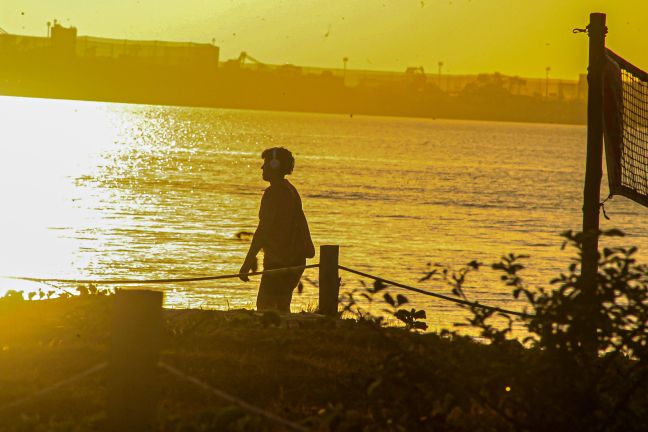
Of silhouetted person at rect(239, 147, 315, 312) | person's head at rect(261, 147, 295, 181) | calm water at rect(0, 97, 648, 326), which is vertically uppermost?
person's head at rect(261, 147, 295, 181)

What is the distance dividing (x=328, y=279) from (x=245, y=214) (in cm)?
4367

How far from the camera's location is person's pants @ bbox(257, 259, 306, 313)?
11.6m

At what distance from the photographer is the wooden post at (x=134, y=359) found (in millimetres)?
5488

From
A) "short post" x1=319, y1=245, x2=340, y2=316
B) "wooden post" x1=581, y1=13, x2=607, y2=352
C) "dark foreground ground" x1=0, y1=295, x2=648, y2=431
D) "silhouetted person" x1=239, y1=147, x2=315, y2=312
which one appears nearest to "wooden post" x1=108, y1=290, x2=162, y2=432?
"dark foreground ground" x1=0, y1=295, x2=648, y2=431

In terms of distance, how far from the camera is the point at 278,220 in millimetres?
11414

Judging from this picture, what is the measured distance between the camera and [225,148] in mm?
140250

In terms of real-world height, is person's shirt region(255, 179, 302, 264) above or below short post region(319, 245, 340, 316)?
above

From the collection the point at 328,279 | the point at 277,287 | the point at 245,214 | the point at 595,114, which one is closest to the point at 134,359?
the point at 595,114

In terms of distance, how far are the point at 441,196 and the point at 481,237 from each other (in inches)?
1109

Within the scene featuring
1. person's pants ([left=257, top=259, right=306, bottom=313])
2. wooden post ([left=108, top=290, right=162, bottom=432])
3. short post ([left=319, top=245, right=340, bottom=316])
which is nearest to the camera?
wooden post ([left=108, top=290, right=162, bottom=432])

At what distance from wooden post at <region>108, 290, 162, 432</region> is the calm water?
429 inches

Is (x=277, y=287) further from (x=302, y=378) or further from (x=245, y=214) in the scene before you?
(x=245, y=214)

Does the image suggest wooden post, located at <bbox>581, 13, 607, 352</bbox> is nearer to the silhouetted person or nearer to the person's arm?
the silhouetted person

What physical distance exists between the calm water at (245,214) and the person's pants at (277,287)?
488 cm
